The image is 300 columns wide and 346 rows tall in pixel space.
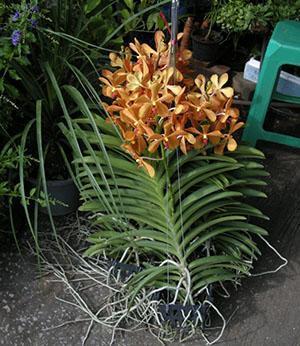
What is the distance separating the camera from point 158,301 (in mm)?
1628

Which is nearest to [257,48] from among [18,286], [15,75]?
[15,75]

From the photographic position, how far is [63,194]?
189cm

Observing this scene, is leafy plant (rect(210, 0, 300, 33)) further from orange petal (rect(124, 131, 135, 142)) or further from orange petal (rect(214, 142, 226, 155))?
orange petal (rect(124, 131, 135, 142))

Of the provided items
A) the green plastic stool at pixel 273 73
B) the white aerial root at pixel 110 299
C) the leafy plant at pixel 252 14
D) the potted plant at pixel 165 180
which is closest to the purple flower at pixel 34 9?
the potted plant at pixel 165 180

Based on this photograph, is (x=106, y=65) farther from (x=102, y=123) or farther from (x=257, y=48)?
(x=257, y=48)

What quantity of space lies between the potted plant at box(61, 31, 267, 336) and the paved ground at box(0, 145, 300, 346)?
0.36ft

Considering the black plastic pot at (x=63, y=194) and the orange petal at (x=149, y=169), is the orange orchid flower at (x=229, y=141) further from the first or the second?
the black plastic pot at (x=63, y=194)

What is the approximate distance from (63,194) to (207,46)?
120 cm

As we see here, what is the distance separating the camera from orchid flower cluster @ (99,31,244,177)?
1.45 meters

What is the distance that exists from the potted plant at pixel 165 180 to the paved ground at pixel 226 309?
11 cm

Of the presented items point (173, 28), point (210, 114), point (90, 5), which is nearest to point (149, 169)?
point (210, 114)

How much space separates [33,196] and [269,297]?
2.89 feet

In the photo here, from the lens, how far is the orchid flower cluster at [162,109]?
1.45 meters

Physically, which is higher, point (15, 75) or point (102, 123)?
point (15, 75)
